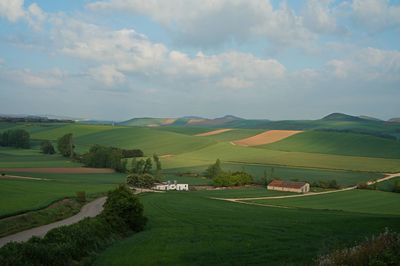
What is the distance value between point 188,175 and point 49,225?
5281 cm

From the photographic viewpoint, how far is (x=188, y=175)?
294ft

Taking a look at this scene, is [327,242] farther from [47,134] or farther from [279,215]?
[47,134]

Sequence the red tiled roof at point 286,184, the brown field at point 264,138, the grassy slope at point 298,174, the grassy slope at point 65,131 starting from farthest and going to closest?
the grassy slope at point 65,131, the brown field at point 264,138, the grassy slope at point 298,174, the red tiled roof at point 286,184

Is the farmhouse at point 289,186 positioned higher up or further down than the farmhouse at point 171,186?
higher up

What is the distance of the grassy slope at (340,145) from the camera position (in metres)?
116

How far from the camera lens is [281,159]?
107188 millimetres

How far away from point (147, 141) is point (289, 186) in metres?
70.3

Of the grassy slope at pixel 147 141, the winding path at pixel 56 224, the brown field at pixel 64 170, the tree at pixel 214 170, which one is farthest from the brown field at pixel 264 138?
the winding path at pixel 56 224

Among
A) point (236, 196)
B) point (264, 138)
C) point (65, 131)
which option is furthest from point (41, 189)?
point (65, 131)

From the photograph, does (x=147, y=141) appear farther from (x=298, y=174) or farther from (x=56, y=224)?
(x=56, y=224)

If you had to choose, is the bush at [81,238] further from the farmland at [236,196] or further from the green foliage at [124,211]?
the farmland at [236,196]

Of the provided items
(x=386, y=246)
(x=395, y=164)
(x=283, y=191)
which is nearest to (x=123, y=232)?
(x=386, y=246)

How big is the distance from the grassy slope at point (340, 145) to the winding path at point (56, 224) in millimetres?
79619

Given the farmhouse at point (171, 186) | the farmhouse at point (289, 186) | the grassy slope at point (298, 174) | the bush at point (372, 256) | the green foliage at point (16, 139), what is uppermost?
the bush at point (372, 256)
